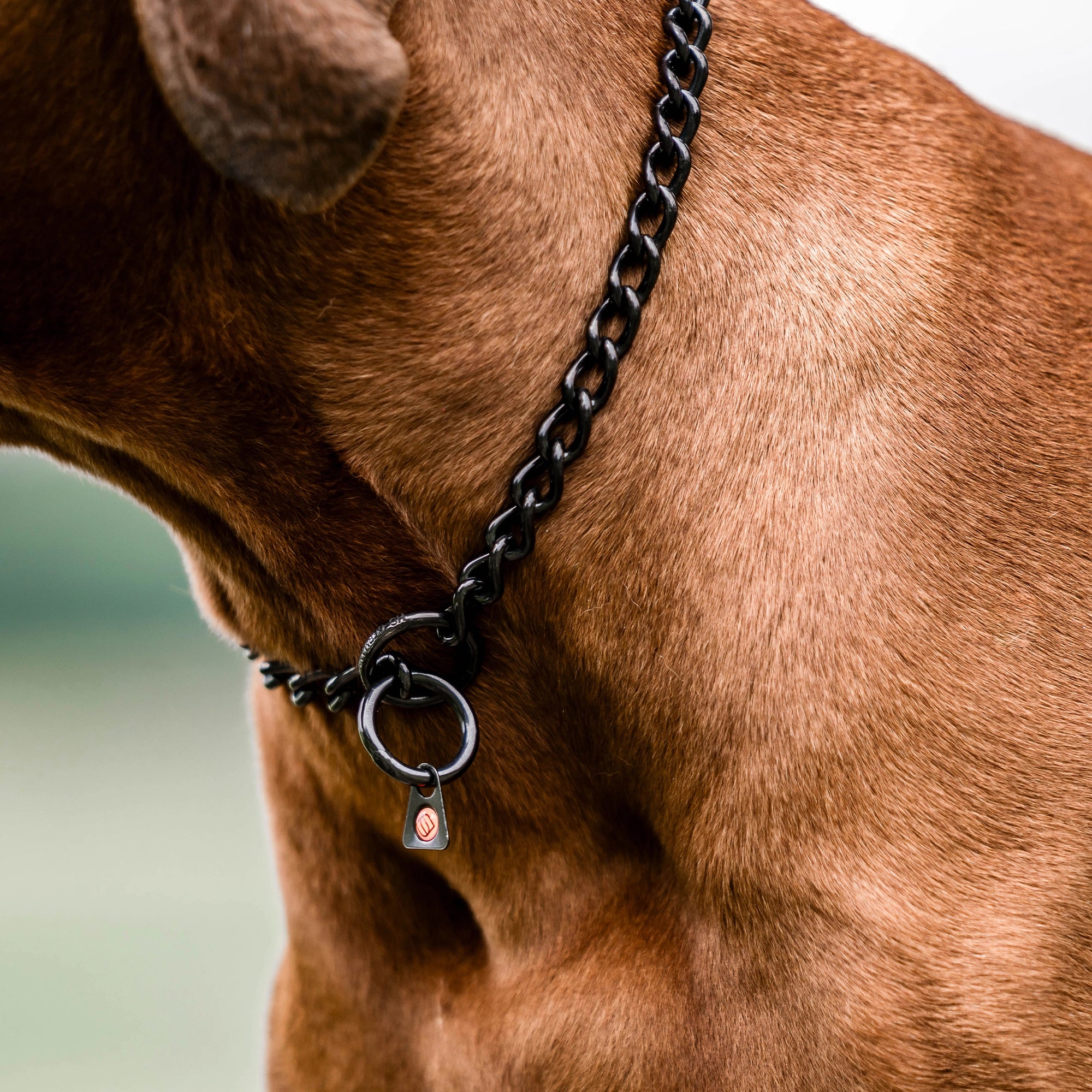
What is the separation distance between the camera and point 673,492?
1.06 m

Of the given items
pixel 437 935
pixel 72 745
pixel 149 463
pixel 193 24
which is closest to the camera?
pixel 193 24

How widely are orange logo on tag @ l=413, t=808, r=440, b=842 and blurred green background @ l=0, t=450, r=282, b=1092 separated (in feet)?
1.79

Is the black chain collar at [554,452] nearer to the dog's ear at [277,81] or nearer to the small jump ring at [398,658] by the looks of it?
the small jump ring at [398,658]

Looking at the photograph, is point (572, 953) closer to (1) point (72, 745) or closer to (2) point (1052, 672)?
(2) point (1052, 672)

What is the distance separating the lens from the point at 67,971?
14.6 ft

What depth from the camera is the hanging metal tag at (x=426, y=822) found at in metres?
1.08

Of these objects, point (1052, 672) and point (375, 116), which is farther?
point (1052, 672)

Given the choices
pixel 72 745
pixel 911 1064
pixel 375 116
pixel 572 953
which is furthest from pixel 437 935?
pixel 72 745

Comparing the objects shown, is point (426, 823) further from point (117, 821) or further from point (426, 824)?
point (117, 821)

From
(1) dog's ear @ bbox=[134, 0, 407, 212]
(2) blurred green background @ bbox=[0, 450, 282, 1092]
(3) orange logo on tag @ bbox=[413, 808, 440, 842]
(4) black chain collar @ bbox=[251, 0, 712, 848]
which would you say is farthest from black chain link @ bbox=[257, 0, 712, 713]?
(2) blurred green background @ bbox=[0, 450, 282, 1092]

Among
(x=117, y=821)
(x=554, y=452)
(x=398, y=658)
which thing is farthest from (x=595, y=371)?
(x=117, y=821)

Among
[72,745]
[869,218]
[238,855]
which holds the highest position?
[72,745]

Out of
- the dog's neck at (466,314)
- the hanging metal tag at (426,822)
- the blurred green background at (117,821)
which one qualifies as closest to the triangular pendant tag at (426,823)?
the hanging metal tag at (426,822)

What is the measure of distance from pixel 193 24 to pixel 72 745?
21.9 feet
